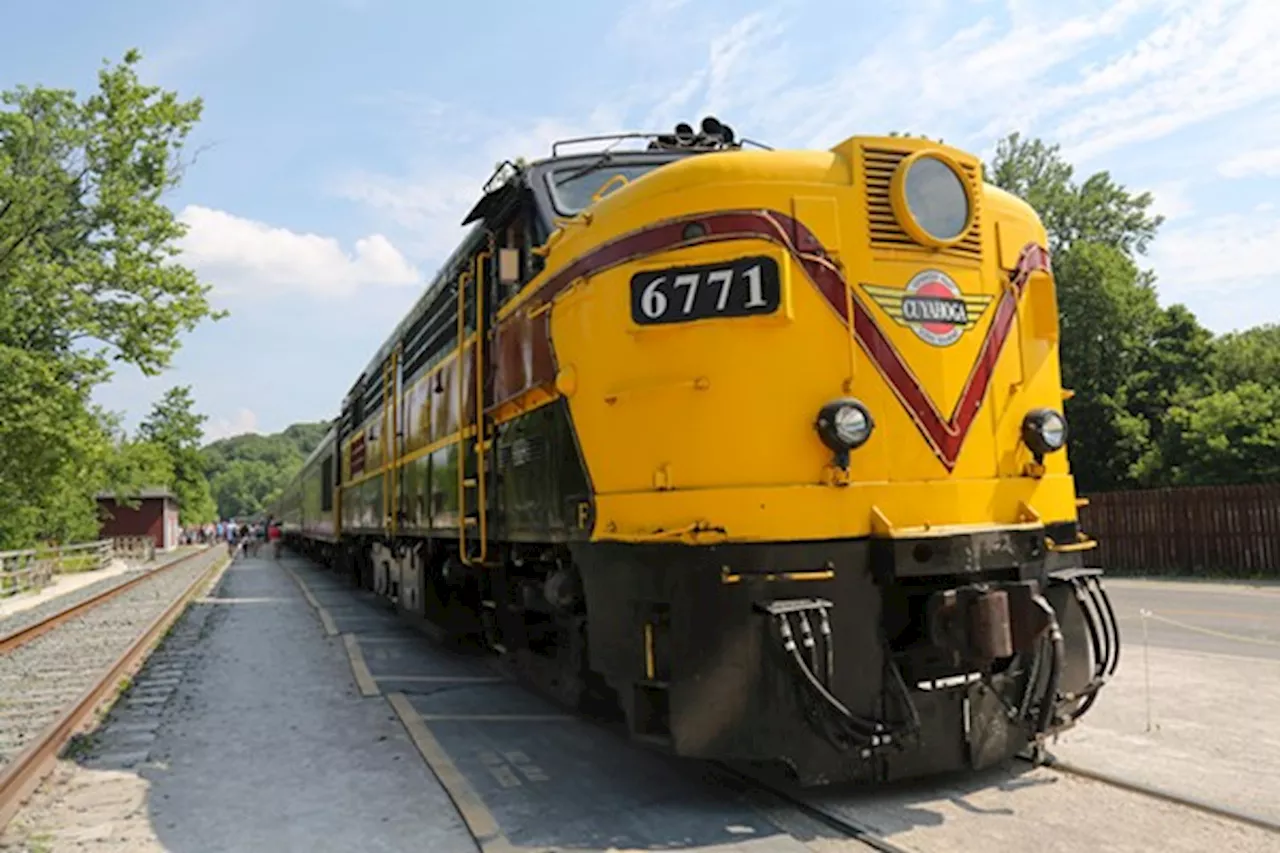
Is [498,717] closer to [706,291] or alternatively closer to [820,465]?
[820,465]

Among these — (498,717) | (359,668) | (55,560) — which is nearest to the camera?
(498,717)

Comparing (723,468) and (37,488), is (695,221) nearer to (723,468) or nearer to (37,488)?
(723,468)

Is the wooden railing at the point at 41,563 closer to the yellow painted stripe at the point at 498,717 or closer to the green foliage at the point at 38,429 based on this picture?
the green foliage at the point at 38,429

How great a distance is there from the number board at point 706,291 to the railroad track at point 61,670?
4096 millimetres

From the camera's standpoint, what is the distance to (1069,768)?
5.32 metres

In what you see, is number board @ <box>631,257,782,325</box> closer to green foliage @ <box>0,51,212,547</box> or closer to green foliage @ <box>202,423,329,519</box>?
green foliage @ <box>0,51,212,547</box>

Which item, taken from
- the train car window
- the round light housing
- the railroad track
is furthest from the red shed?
the round light housing

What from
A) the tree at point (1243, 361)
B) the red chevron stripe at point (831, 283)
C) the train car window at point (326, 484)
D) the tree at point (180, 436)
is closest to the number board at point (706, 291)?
the red chevron stripe at point (831, 283)

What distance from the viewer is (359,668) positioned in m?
9.38

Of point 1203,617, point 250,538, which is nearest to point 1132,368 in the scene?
point 1203,617

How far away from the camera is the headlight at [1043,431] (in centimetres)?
504

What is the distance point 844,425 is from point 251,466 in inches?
6660

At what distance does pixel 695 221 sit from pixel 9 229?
73.8 ft

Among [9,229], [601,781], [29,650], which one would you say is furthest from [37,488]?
[601,781]
